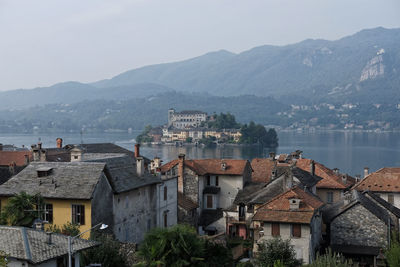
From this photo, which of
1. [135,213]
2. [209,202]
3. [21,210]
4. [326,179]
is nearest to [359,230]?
[135,213]

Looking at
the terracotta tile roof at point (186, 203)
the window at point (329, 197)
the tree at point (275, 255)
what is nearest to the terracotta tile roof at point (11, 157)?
the terracotta tile roof at point (186, 203)

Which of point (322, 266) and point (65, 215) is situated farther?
point (65, 215)

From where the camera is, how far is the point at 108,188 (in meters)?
37.1

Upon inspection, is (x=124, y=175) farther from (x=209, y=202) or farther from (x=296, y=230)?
(x=209, y=202)

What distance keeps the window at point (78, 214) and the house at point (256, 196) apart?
1595cm

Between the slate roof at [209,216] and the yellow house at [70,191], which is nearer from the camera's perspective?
the yellow house at [70,191]

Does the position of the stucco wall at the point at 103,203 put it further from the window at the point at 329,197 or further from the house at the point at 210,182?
the window at the point at 329,197

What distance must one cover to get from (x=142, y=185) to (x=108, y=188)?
16.2 ft

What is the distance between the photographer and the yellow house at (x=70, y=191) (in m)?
34.9

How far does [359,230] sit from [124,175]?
698 inches

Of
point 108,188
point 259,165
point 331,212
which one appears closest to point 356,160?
point 259,165

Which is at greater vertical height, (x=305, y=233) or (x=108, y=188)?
(x=108, y=188)

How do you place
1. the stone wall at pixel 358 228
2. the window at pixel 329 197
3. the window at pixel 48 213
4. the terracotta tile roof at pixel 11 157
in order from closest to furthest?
the window at pixel 48 213
the stone wall at pixel 358 228
the window at pixel 329 197
the terracotta tile roof at pixel 11 157

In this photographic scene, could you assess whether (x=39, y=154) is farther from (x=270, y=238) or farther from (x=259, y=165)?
(x=259, y=165)
